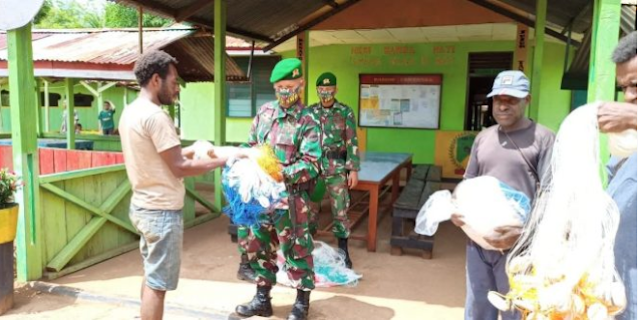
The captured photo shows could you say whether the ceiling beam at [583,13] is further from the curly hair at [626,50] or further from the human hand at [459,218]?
the curly hair at [626,50]

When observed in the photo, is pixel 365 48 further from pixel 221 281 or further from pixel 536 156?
pixel 536 156

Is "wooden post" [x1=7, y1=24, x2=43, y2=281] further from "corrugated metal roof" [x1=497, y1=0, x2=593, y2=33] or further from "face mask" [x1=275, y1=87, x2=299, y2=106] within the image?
"corrugated metal roof" [x1=497, y1=0, x2=593, y2=33]

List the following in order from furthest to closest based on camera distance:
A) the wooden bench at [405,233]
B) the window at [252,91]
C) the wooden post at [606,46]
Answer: the window at [252,91] < the wooden bench at [405,233] < the wooden post at [606,46]

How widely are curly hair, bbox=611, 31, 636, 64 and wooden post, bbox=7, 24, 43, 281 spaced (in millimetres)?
4065

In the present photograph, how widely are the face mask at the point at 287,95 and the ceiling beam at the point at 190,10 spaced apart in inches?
125

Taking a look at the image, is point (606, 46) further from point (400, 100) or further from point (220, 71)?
point (400, 100)

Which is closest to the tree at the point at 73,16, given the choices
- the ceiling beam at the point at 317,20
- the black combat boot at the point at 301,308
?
the ceiling beam at the point at 317,20

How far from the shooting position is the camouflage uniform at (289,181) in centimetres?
300

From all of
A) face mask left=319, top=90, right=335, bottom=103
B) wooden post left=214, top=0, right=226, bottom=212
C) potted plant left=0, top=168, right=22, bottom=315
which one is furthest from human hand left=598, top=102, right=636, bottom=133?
wooden post left=214, top=0, right=226, bottom=212

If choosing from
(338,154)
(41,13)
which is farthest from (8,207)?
(41,13)

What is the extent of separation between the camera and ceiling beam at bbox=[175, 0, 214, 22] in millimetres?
5586

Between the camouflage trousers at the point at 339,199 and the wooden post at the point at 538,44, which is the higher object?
the wooden post at the point at 538,44

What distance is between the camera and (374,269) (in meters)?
4.34

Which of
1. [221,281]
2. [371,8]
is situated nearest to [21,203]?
[221,281]
